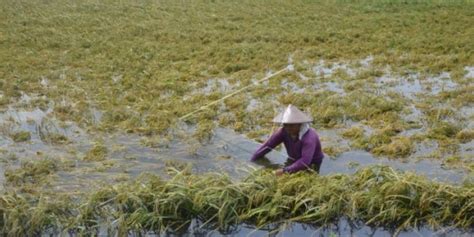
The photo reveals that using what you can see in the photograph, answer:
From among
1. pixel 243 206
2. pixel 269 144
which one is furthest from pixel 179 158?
pixel 243 206

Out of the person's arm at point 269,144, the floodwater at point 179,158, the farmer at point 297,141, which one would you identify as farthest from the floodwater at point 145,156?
the farmer at point 297,141

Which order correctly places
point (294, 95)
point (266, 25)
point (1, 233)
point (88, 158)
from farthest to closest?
point (266, 25), point (294, 95), point (88, 158), point (1, 233)

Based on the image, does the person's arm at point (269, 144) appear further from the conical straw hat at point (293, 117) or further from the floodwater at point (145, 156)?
the conical straw hat at point (293, 117)

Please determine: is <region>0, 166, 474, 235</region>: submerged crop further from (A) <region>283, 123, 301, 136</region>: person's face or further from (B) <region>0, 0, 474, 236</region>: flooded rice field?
(A) <region>283, 123, 301, 136</region>: person's face

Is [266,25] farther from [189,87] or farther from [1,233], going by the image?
[1,233]

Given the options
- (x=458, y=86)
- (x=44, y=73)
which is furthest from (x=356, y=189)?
(x=44, y=73)

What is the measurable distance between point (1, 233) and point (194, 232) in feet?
5.15

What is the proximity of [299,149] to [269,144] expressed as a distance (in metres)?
0.36

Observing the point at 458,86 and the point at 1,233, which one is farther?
the point at 458,86

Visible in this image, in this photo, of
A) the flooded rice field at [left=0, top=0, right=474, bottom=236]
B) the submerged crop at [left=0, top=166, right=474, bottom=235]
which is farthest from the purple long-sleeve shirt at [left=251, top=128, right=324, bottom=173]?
the submerged crop at [left=0, top=166, right=474, bottom=235]

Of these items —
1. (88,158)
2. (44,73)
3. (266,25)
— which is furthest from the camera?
(266,25)

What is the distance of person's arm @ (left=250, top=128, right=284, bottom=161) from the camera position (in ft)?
22.0

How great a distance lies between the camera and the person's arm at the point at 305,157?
6207 millimetres

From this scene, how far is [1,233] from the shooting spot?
5.32 meters
